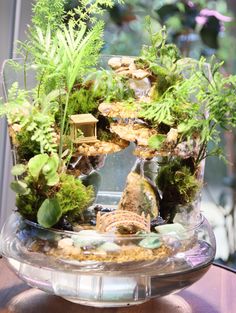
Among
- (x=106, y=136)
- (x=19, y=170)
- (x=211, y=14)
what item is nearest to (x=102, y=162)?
(x=106, y=136)

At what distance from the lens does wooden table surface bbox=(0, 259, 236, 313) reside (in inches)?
37.8

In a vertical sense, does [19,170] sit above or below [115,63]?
below

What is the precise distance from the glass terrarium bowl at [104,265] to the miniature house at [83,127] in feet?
0.52

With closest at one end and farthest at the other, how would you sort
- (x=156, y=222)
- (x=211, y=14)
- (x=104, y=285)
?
(x=104, y=285), (x=156, y=222), (x=211, y=14)

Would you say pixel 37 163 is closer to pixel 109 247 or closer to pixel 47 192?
pixel 47 192

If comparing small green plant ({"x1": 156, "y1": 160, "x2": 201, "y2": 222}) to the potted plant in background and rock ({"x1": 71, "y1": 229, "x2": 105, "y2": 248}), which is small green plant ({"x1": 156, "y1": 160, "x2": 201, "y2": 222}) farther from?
rock ({"x1": 71, "y1": 229, "x2": 105, "y2": 248})

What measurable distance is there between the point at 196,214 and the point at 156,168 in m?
0.12

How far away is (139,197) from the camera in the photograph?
942 millimetres

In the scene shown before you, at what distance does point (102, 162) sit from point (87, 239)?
0.63 ft

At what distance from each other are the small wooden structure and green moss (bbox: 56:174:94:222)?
40 millimetres

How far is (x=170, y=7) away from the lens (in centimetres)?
153

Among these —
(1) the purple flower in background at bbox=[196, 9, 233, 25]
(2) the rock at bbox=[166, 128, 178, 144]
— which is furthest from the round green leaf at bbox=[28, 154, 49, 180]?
(1) the purple flower in background at bbox=[196, 9, 233, 25]

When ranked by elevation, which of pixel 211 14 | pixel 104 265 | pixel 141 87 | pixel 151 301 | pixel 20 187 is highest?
pixel 211 14

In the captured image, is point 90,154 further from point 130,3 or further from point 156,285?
point 130,3
